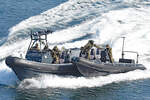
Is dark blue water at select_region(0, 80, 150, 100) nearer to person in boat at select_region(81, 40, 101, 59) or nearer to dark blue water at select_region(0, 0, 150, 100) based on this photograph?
dark blue water at select_region(0, 0, 150, 100)

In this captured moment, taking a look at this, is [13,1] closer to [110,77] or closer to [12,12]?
[12,12]

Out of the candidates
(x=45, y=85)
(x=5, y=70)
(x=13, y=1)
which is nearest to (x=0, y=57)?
(x=5, y=70)

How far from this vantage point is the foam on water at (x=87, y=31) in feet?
76.6

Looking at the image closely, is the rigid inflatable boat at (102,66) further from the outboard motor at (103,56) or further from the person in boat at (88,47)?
the person in boat at (88,47)

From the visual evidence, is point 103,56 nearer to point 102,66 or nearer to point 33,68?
point 102,66

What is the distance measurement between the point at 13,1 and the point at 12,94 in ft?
75.2

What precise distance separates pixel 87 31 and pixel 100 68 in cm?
872

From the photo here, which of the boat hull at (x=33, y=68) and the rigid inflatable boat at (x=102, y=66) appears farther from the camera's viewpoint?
the rigid inflatable boat at (x=102, y=66)

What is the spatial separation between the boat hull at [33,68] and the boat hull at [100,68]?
1.58 ft

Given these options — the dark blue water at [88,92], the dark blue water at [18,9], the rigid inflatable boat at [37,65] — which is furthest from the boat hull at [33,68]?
the dark blue water at [18,9]

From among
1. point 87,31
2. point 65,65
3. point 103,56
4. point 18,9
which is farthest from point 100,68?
point 18,9

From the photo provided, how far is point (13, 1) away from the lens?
4291cm

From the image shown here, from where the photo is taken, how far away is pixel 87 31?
32031mm

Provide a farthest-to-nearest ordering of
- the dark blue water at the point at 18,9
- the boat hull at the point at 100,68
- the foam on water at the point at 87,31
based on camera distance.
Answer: the dark blue water at the point at 18,9 < the foam on water at the point at 87,31 < the boat hull at the point at 100,68
